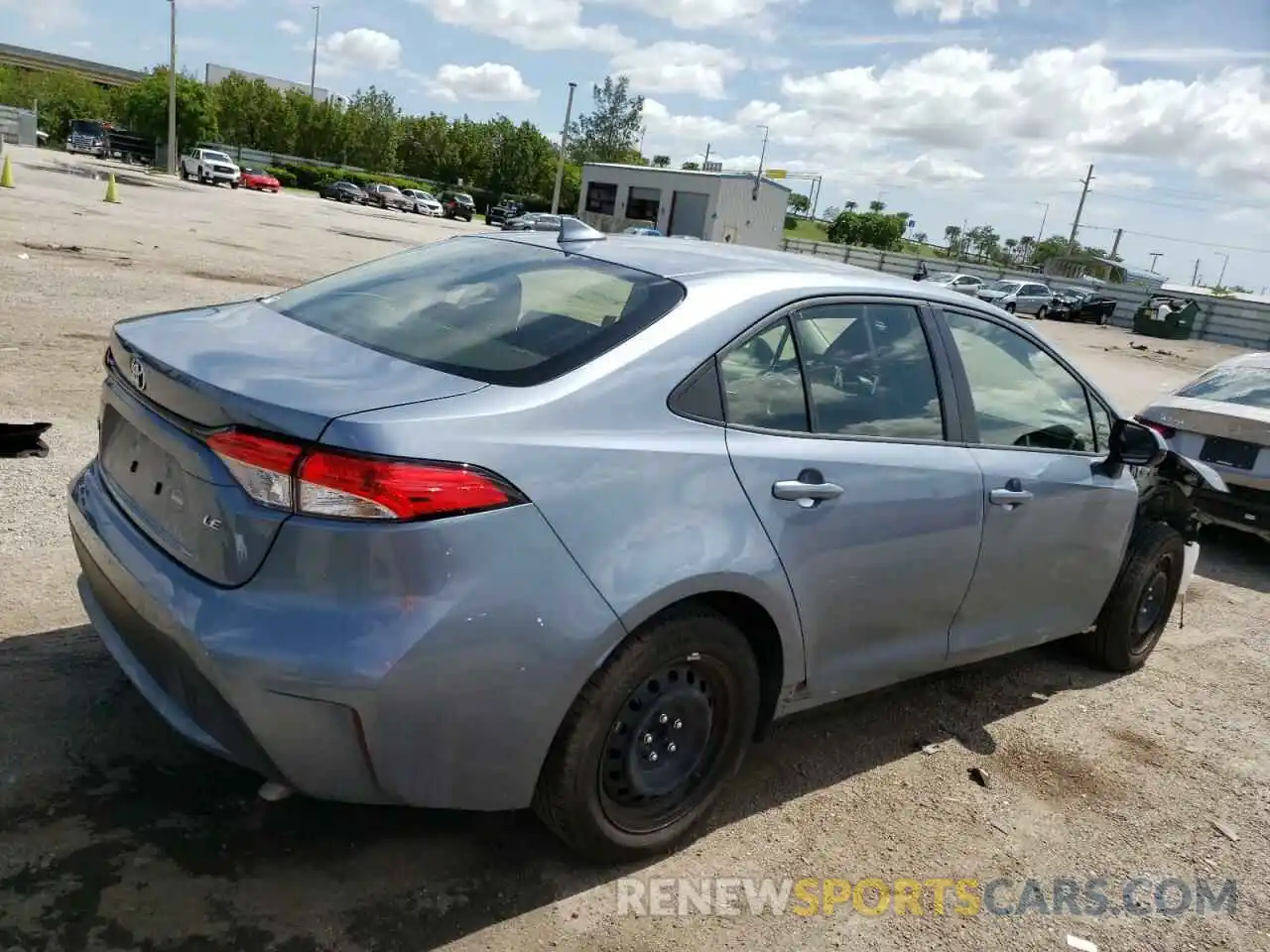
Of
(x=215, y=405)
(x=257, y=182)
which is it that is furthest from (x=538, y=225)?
(x=257, y=182)

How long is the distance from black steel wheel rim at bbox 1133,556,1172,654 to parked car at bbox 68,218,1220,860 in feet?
4.13

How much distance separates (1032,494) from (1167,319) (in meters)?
41.0

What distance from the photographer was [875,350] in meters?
3.32

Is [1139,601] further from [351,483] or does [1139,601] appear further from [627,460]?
[351,483]

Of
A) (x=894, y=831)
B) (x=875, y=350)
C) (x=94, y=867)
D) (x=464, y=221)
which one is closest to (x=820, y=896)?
(x=894, y=831)

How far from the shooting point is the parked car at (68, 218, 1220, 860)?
7.26 ft

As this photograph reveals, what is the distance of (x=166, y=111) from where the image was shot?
59938 mm

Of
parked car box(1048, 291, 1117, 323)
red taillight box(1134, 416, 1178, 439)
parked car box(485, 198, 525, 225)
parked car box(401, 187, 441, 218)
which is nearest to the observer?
red taillight box(1134, 416, 1178, 439)

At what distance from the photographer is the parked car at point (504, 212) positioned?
64.4 m

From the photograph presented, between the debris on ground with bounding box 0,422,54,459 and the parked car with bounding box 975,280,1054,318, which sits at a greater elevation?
the parked car with bounding box 975,280,1054,318

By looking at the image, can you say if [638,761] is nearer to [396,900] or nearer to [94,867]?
[396,900]

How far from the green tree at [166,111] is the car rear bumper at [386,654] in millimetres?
66764

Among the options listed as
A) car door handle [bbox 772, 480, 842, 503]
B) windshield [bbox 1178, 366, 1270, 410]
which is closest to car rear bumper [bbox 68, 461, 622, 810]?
car door handle [bbox 772, 480, 842, 503]

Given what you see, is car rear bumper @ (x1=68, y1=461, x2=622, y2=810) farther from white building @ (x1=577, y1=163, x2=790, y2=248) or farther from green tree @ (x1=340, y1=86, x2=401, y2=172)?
green tree @ (x1=340, y1=86, x2=401, y2=172)
